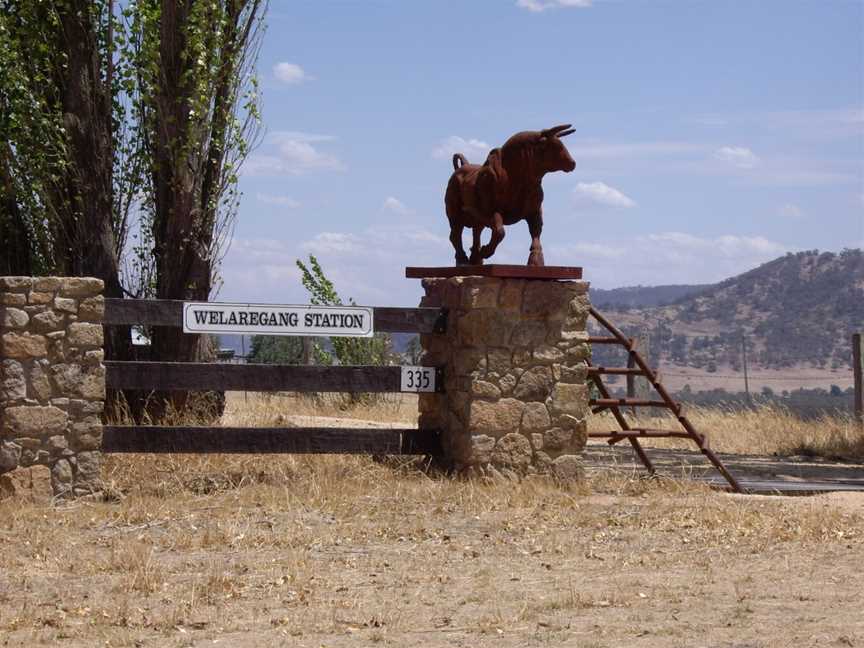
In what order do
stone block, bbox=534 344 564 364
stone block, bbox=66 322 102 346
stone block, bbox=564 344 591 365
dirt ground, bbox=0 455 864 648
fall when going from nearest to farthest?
dirt ground, bbox=0 455 864 648 < stone block, bbox=66 322 102 346 < stone block, bbox=534 344 564 364 < stone block, bbox=564 344 591 365

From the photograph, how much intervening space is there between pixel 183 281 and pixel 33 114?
2.44 m

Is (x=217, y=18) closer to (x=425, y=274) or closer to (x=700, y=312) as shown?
(x=425, y=274)

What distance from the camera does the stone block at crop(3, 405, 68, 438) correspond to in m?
10.3

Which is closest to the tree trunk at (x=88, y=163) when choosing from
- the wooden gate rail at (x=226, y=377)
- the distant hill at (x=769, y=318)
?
the wooden gate rail at (x=226, y=377)

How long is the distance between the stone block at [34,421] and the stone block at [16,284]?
915 mm

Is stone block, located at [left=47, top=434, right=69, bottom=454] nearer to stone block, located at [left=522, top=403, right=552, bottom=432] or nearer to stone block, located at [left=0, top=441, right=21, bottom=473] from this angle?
stone block, located at [left=0, top=441, right=21, bottom=473]

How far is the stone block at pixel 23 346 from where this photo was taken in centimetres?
1030

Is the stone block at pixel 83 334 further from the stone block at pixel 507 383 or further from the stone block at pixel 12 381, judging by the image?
the stone block at pixel 507 383

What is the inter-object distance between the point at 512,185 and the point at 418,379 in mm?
1936

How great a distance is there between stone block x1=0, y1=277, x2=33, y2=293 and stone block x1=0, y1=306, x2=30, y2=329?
151 millimetres

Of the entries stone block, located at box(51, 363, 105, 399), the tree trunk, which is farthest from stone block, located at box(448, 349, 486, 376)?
the tree trunk

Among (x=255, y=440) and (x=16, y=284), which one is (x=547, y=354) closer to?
(x=255, y=440)

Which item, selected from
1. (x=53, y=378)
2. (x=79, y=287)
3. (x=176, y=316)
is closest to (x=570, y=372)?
(x=176, y=316)

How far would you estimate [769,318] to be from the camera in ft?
303
